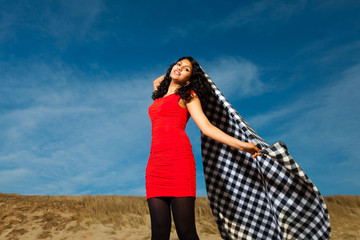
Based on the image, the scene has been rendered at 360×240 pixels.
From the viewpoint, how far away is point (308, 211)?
2.96 meters

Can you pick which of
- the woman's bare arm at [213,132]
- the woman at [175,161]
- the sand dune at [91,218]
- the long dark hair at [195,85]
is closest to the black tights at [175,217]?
the woman at [175,161]

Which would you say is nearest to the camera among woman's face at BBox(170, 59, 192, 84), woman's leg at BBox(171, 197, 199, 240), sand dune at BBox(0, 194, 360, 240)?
woman's leg at BBox(171, 197, 199, 240)

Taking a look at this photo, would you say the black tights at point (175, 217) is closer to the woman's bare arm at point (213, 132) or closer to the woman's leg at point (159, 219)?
the woman's leg at point (159, 219)

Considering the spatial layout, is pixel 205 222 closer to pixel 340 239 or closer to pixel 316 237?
pixel 340 239

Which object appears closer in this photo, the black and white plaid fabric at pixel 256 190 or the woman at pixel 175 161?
the woman at pixel 175 161

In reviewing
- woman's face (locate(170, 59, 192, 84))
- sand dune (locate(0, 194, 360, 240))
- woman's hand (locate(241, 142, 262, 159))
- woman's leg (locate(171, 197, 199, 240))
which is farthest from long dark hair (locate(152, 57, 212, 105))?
sand dune (locate(0, 194, 360, 240))

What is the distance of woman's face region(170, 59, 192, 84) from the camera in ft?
10.2

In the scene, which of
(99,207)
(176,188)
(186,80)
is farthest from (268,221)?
(99,207)

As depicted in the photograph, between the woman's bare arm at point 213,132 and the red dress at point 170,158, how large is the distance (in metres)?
0.10

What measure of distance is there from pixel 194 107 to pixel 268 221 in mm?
1426

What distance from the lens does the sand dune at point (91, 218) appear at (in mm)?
6715

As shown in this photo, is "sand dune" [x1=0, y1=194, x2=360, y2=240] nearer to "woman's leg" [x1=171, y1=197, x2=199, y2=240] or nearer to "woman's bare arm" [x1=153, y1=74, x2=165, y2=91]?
"woman's bare arm" [x1=153, y1=74, x2=165, y2=91]

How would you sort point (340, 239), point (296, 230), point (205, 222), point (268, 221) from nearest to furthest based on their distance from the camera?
point (296, 230) < point (268, 221) < point (340, 239) < point (205, 222)

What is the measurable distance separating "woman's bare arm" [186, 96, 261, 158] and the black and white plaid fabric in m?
0.18
